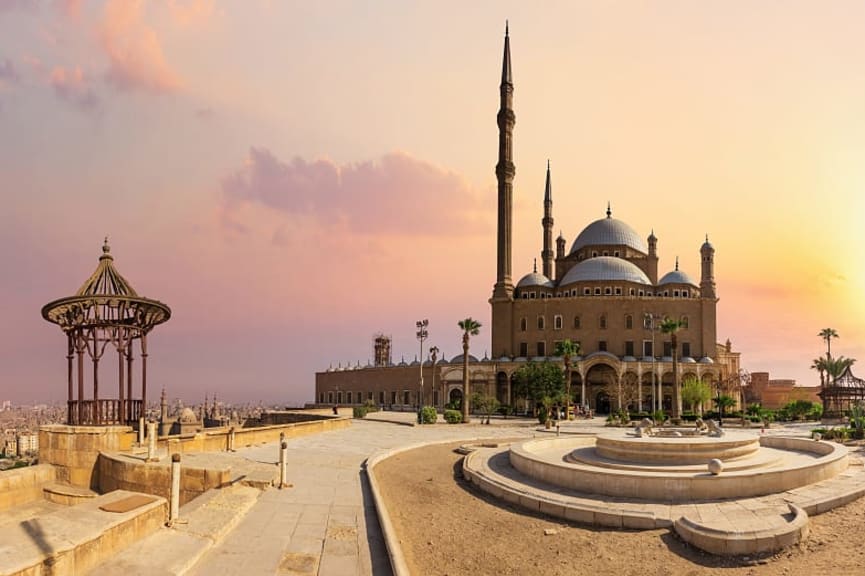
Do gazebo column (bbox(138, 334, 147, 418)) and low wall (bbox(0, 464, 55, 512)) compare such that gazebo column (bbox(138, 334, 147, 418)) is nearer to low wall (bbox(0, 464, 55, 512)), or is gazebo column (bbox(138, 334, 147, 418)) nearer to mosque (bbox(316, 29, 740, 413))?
low wall (bbox(0, 464, 55, 512))

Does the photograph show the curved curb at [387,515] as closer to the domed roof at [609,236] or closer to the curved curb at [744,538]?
the curved curb at [744,538]

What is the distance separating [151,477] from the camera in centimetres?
1600

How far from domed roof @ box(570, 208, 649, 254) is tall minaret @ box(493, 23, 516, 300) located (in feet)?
45.2

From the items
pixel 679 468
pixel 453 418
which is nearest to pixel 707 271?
pixel 453 418

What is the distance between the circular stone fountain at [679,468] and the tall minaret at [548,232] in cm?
6476

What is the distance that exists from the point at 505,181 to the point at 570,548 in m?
59.7

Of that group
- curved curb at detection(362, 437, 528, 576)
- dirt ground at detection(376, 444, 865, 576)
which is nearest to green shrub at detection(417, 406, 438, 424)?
curved curb at detection(362, 437, 528, 576)

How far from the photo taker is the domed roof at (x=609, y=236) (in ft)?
253

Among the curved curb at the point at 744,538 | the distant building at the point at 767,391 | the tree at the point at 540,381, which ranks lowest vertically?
the distant building at the point at 767,391

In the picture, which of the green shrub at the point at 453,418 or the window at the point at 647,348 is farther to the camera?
the window at the point at 647,348

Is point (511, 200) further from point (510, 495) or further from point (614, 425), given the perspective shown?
point (510, 495)

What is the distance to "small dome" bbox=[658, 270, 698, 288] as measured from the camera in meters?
69.6

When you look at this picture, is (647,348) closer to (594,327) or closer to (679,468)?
(594,327)

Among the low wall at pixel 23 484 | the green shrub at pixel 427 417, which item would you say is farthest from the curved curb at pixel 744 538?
the green shrub at pixel 427 417
